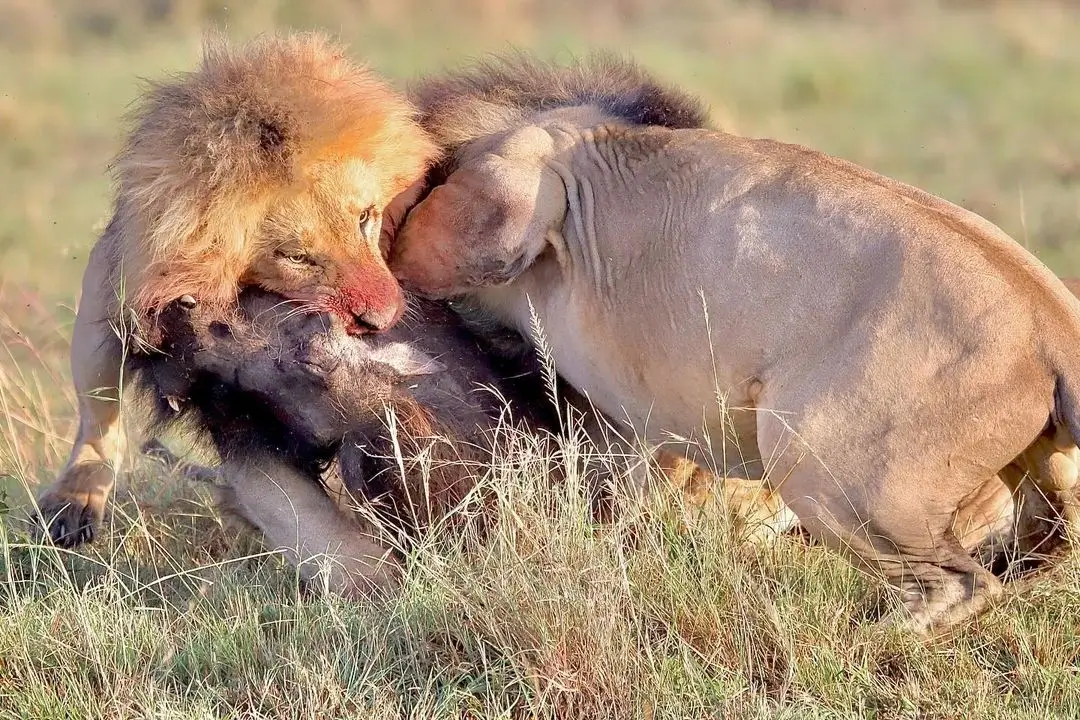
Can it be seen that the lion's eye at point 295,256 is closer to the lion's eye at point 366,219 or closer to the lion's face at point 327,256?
the lion's face at point 327,256

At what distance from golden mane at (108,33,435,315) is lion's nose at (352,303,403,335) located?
0.28 meters

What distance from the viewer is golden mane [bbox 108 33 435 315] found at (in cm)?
311

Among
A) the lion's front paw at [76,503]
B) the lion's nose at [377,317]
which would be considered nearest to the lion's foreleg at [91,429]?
the lion's front paw at [76,503]

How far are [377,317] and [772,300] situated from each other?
91 centimetres

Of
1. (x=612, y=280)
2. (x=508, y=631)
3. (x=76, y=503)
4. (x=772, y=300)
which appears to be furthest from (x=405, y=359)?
(x=76, y=503)

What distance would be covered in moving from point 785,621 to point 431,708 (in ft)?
2.58

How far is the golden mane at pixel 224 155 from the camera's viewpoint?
3107 mm

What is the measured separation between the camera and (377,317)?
3232 millimetres

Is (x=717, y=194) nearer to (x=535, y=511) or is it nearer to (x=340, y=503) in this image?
(x=535, y=511)

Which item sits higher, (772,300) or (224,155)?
(224,155)

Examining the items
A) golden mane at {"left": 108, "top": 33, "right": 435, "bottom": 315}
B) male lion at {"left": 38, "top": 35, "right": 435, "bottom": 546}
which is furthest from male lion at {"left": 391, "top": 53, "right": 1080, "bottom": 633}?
golden mane at {"left": 108, "top": 33, "right": 435, "bottom": 315}

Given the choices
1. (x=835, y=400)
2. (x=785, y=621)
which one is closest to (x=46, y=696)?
(x=785, y=621)

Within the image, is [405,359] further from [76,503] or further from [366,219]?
[76,503]

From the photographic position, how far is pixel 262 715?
112 inches
